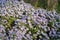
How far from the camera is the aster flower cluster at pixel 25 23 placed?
3480mm

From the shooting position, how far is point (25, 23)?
3648 mm

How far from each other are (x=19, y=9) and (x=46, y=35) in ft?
2.37

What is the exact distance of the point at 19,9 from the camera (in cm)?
400

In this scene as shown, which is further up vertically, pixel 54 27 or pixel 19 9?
pixel 19 9

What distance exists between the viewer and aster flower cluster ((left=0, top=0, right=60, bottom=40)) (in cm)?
348

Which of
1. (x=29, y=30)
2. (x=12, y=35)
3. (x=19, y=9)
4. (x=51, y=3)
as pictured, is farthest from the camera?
(x=51, y=3)

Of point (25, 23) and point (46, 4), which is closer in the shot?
point (25, 23)

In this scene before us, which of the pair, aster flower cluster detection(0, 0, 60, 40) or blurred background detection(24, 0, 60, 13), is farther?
blurred background detection(24, 0, 60, 13)

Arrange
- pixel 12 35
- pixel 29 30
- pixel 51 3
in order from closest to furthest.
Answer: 1. pixel 12 35
2. pixel 29 30
3. pixel 51 3

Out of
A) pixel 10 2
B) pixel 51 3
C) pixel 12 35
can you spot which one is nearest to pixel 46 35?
pixel 12 35

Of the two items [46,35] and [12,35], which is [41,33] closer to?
[46,35]

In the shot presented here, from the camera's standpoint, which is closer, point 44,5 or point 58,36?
point 58,36

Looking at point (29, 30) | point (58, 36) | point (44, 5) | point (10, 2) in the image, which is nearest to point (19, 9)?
point (10, 2)

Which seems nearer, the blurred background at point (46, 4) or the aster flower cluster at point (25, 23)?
the aster flower cluster at point (25, 23)
